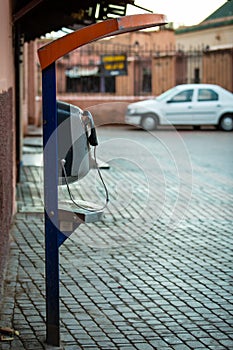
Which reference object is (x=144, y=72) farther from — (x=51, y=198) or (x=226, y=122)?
(x=51, y=198)

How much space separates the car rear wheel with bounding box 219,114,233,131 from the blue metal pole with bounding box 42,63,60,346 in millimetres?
20977

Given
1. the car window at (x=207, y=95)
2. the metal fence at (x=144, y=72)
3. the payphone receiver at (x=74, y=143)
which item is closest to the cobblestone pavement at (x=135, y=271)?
the payphone receiver at (x=74, y=143)

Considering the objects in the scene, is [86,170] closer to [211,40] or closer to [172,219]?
[172,219]

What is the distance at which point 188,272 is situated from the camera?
736 centimetres

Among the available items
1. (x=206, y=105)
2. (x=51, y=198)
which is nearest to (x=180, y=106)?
(x=206, y=105)

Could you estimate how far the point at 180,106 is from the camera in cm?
2558

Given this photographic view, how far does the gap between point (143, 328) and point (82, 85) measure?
23.6 meters

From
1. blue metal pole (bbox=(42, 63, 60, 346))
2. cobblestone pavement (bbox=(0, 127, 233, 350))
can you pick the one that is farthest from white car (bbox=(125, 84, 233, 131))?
blue metal pole (bbox=(42, 63, 60, 346))

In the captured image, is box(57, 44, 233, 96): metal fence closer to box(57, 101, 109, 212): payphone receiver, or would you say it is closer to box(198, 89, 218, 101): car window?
box(198, 89, 218, 101): car window

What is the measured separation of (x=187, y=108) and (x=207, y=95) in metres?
0.82

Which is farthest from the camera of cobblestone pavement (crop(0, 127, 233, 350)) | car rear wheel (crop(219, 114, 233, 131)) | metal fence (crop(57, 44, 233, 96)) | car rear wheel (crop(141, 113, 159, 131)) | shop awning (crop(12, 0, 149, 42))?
metal fence (crop(57, 44, 233, 96))

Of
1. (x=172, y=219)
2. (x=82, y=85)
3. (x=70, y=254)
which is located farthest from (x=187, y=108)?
(x=70, y=254)

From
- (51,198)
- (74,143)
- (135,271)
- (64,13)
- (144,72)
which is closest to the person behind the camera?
(51,198)

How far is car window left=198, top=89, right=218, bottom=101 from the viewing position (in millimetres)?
25547
